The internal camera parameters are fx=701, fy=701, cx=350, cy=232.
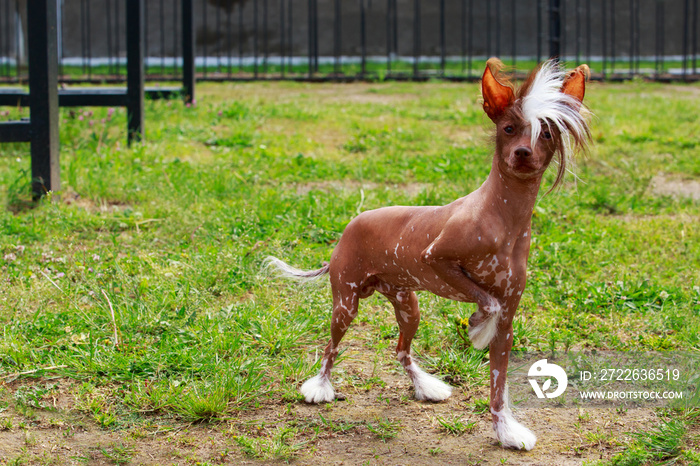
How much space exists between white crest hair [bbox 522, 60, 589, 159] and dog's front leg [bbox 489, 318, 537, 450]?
2.56 feet

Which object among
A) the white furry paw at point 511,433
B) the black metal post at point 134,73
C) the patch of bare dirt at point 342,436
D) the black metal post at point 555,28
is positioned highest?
the black metal post at point 555,28

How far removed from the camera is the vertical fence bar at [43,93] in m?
5.47

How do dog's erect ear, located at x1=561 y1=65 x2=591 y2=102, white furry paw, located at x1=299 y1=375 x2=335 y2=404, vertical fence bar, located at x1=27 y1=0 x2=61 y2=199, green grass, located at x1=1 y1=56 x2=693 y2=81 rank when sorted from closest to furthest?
dog's erect ear, located at x1=561 y1=65 x2=591 y2=102 → white furry paw, located at x1=299 y1=375 x2=335 y2=404 → vertical fence bar, located at x1=27 y1=0 x2=61 y2=199 → green grass, located at x1=1 y1=56 x2=693 y2=81

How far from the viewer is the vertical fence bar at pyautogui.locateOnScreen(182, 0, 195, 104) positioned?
899 centimetres

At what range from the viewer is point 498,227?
2680mm

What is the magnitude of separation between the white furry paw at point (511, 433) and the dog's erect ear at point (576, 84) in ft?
4.32

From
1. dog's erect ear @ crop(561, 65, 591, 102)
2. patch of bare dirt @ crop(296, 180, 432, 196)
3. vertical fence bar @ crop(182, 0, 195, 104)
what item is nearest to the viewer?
dog's erect ear @ crop(561, 65, 591, 102)

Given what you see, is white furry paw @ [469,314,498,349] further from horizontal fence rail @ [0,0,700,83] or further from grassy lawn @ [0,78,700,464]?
horizontal fence rail @ [0,0,700,83]

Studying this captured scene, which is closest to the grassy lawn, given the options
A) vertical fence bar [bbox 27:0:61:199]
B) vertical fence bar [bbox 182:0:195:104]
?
vertical fence bar [bbox 27:0:61:199]

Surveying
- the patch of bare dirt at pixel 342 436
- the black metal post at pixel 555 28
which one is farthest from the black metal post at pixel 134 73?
the black metal post at pixel 555 28

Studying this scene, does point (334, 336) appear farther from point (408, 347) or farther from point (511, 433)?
point (511, 433)

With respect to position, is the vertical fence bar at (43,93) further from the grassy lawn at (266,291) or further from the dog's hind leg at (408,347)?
the dog's hind leg at (408,347)

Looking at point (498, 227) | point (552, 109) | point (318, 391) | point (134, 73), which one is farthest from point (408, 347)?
point (134, 73)

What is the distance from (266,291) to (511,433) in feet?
6.33
